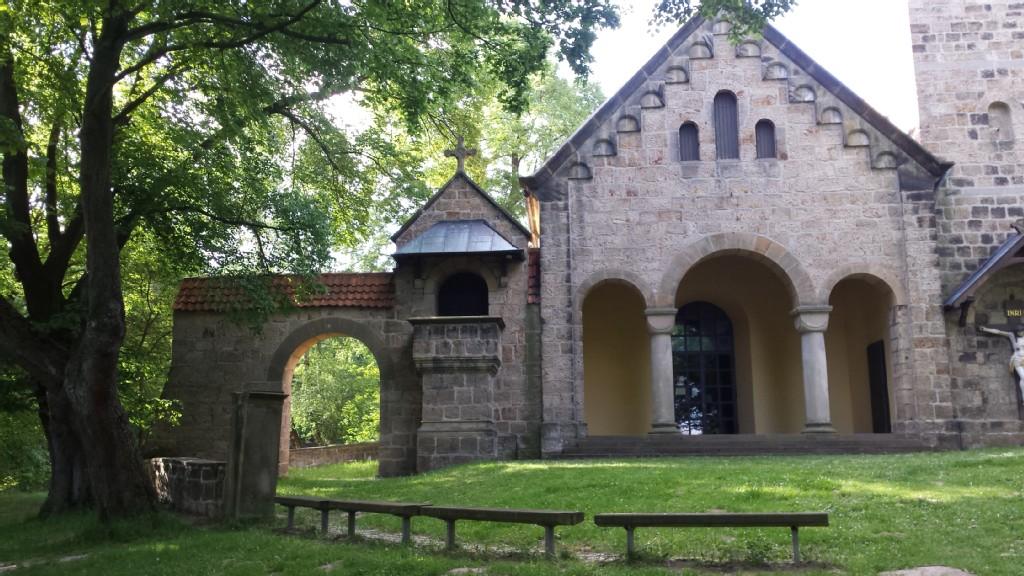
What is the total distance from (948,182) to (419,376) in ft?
35.3

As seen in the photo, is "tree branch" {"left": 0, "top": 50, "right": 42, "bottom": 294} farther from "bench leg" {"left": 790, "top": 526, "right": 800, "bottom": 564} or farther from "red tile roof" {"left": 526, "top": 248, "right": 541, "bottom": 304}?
"bench leg" {"left": 790, "top": 526, "right": 800, "bottom": 564}

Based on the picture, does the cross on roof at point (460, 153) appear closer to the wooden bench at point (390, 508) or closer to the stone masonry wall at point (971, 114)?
the stone masonry wall at point (971, 114)

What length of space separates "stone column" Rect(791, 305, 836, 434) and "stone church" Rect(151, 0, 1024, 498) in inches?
1.5

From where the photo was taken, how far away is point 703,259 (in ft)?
54.6

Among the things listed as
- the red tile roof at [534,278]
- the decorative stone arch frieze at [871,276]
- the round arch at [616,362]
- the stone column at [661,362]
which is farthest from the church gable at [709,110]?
the round arch at [616,362]

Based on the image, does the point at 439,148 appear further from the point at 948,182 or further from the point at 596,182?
the point at 948,182

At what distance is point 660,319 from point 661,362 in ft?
2.59

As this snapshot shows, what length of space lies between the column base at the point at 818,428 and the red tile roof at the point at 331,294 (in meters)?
8.00

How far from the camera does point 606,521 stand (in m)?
7.52

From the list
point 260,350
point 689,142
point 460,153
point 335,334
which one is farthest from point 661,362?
point 260,350

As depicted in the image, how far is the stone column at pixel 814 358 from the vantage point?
16219mm

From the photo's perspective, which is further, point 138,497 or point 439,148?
point 439,148

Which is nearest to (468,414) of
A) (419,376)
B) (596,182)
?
(419,376)

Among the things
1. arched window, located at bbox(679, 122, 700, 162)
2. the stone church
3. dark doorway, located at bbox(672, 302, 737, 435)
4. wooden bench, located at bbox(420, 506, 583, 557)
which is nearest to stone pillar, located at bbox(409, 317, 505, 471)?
the stone church
